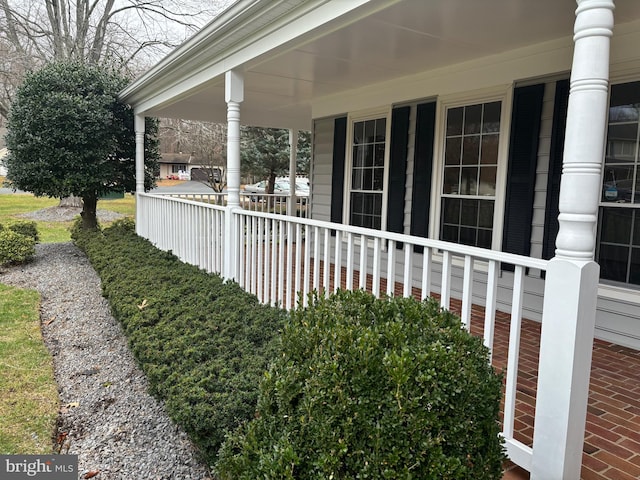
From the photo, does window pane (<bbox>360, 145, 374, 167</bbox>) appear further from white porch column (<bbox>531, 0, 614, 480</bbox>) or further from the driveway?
the driveway

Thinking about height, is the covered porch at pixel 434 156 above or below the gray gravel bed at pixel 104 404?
above

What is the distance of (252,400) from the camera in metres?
2.66

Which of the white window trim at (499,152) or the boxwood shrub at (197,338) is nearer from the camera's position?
the boxwood shrub at (197,338)

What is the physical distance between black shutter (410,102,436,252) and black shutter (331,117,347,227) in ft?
4.98

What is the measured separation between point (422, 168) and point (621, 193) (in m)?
2.23

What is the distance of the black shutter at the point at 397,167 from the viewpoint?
592 cm

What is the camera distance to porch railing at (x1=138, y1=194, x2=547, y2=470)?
88.7 inches

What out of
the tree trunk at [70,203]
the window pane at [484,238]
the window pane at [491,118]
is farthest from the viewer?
the tree trunk at [70,203]

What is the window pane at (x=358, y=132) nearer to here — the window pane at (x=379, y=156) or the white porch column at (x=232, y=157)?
the window pane at (x=379, y=156)

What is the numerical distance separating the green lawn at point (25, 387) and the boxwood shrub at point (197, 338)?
2.21 feet

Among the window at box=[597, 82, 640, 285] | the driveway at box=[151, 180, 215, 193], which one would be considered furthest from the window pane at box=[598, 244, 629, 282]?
the driveway at box=[151, 180, 215, 193]

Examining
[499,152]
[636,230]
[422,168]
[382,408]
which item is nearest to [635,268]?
[636,230]

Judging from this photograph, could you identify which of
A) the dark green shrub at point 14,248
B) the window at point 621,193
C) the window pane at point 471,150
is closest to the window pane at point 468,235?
the window pane at point 471,150

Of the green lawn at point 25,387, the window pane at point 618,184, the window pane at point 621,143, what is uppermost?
the window pane at point 621,143
